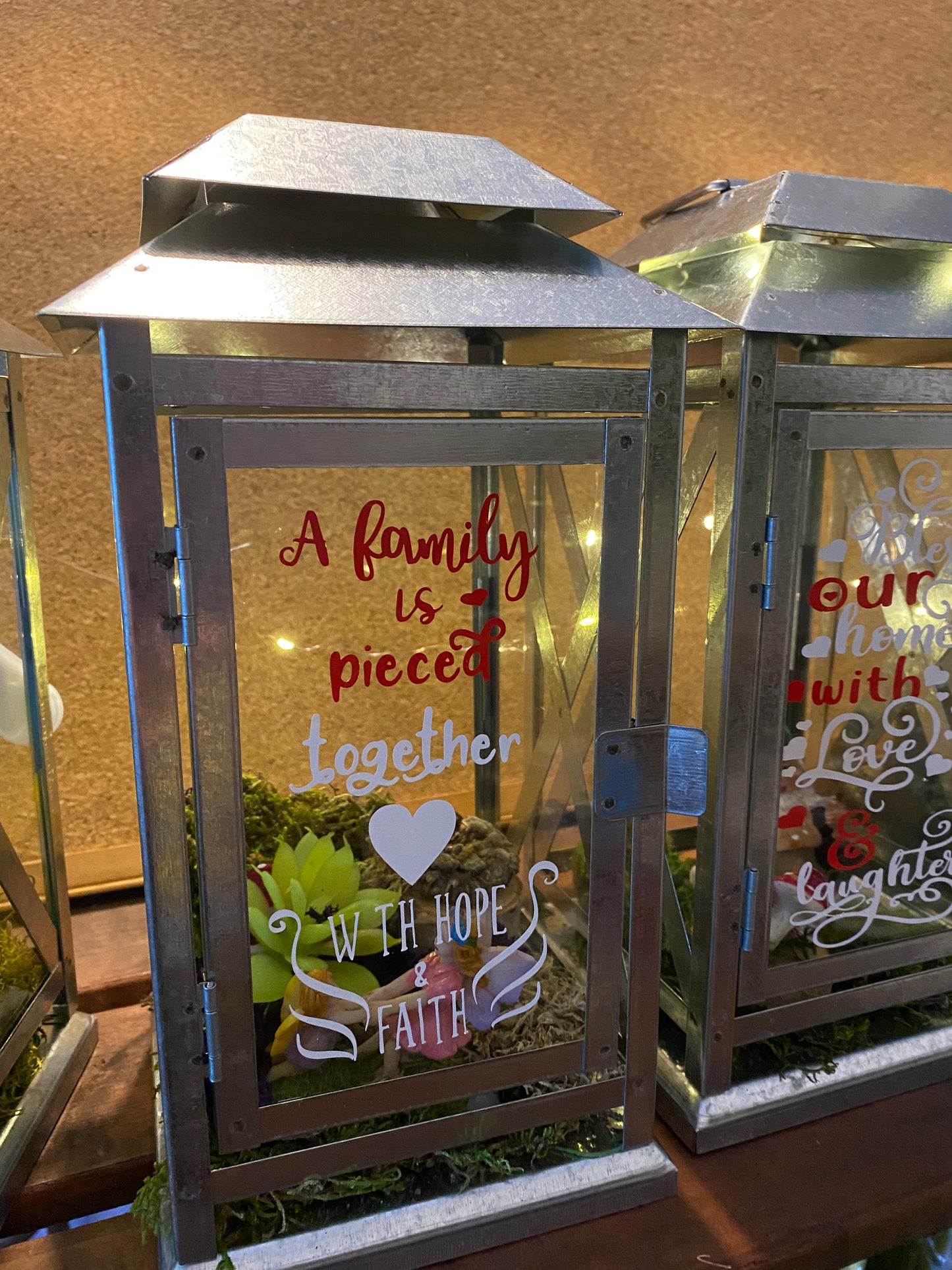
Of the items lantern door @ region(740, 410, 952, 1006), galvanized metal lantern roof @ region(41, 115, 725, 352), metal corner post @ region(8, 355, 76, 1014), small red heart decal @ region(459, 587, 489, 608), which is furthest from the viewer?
metal corner post @ region(8, 355, 76, 1014)

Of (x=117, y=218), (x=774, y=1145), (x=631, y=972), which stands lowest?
(x=774, y=1145)

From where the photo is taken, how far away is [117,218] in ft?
3.50

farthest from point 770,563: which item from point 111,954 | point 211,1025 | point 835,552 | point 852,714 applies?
point 111,954

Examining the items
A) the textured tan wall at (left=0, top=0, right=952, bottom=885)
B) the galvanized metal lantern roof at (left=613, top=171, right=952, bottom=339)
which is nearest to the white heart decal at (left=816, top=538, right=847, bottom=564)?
the galvanized metal lantern roof at (left=613, top=171, right=952, bottom=339)

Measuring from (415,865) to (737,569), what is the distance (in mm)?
352

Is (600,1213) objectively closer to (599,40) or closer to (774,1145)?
(774,1145)

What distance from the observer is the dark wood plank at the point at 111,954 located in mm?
1027

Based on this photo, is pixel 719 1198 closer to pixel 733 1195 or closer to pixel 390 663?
pixel 733 1195

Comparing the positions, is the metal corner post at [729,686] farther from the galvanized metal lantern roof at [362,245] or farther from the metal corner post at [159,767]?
the metal corner post at [159,767]

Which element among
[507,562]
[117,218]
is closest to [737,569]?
[507,562]

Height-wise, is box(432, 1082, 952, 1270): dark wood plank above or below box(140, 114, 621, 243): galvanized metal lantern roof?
below

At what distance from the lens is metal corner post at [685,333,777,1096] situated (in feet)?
2.27

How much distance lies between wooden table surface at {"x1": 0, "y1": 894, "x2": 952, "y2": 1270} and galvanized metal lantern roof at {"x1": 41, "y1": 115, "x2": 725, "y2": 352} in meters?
0.72

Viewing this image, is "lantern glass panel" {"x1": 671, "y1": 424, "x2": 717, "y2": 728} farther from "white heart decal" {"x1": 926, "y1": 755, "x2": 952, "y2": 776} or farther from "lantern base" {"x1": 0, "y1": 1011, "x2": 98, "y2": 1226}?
"lantern base" {"x1": 0, "y1": 1011, "x2": 98, "y2": 1226}
